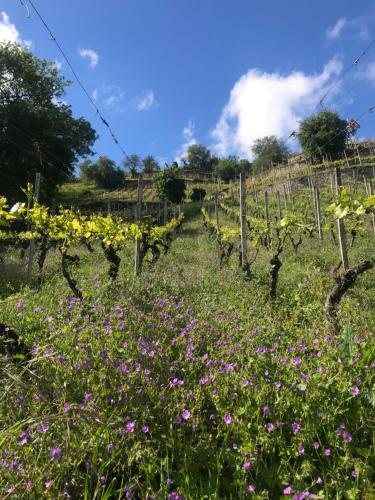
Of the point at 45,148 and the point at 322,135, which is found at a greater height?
the point at 322,135


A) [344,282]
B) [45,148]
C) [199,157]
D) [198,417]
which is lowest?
[198,417]

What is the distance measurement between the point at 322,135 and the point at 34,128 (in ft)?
110

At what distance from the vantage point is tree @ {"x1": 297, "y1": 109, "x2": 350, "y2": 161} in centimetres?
4119

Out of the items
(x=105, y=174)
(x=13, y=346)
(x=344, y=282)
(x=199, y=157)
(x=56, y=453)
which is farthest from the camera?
(x=199, y=157)

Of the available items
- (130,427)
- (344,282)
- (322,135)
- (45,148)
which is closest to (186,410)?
(130,427)

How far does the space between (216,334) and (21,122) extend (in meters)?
28.1

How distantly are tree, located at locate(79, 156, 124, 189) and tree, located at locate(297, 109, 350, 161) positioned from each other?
28335 millimetres

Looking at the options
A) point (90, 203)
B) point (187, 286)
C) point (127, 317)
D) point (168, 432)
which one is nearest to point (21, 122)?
point (90, 203)

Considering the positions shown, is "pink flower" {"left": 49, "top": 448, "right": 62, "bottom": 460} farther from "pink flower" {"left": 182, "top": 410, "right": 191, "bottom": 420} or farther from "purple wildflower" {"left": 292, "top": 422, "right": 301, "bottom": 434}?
"purple wildflower" {"left": 292, "top": 422, "right": 301, "bottom": 434}

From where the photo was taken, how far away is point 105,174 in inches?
2119

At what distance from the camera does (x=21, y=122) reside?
26.0 metres

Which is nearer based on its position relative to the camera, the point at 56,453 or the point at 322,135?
the point at 56,453

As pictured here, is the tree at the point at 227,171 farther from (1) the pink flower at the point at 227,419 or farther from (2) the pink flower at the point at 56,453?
(2) the pink flower at the point at 56,453

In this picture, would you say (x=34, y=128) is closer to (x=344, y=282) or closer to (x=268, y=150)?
(x=344, y=282)
